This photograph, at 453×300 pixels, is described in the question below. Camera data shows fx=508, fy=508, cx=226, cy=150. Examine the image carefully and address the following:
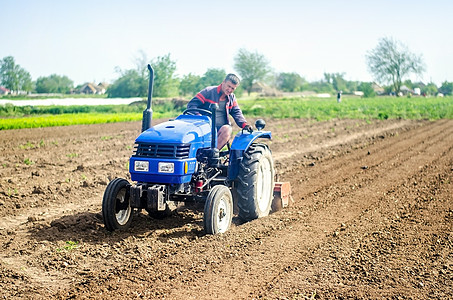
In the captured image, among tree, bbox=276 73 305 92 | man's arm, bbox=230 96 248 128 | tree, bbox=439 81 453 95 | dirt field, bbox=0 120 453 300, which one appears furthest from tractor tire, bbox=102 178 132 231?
tree, bbox=439 81 453 95

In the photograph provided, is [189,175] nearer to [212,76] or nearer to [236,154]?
[236,154]

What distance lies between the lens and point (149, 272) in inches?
178

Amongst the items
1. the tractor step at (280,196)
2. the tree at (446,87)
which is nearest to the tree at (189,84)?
the tractor step at (280,196)

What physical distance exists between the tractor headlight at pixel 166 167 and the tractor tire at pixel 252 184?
1.05 meters

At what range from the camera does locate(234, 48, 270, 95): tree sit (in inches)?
2950

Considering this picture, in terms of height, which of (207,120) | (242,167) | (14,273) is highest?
(207,120)

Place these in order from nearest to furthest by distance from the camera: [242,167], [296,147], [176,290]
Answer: [176,290] < [242,167] < [296,147]

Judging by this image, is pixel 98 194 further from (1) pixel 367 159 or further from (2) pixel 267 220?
(1) pixel 367 159

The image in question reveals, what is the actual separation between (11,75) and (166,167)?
78626mm

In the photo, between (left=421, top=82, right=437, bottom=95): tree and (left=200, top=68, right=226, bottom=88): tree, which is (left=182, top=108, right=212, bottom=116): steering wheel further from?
(left=421, top=82, right=437, bottom=95): tree

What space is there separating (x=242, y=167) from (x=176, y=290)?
2319 millimetres

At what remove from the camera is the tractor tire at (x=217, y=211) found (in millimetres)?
5375

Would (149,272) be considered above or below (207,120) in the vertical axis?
below

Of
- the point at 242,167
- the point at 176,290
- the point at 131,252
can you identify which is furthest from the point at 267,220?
the point at 176,290
